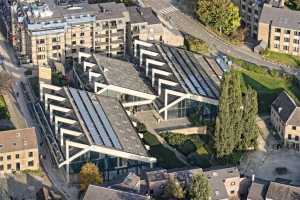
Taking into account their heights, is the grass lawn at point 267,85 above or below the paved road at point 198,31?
below

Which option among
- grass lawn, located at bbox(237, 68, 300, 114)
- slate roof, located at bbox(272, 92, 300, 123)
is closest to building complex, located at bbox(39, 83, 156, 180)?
slate roof, located at bbox(272, 92, 300, 123)

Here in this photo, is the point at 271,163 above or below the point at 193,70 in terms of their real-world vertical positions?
below

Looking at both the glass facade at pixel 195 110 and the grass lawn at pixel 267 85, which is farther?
the grass lawn at pixel 267 85

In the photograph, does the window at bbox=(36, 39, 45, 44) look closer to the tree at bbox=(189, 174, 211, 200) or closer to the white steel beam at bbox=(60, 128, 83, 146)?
the white steel beam at bbox=(60, 128, 83, 146)

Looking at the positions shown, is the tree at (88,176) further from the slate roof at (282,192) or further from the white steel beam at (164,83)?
the white steel beam at (164,83)

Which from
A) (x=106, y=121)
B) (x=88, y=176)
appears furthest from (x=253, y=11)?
(x=88, y=176)

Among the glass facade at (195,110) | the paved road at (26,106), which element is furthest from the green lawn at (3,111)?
the glass facade at (195,110)

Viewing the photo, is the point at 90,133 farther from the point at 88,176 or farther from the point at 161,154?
the point at 161,154
